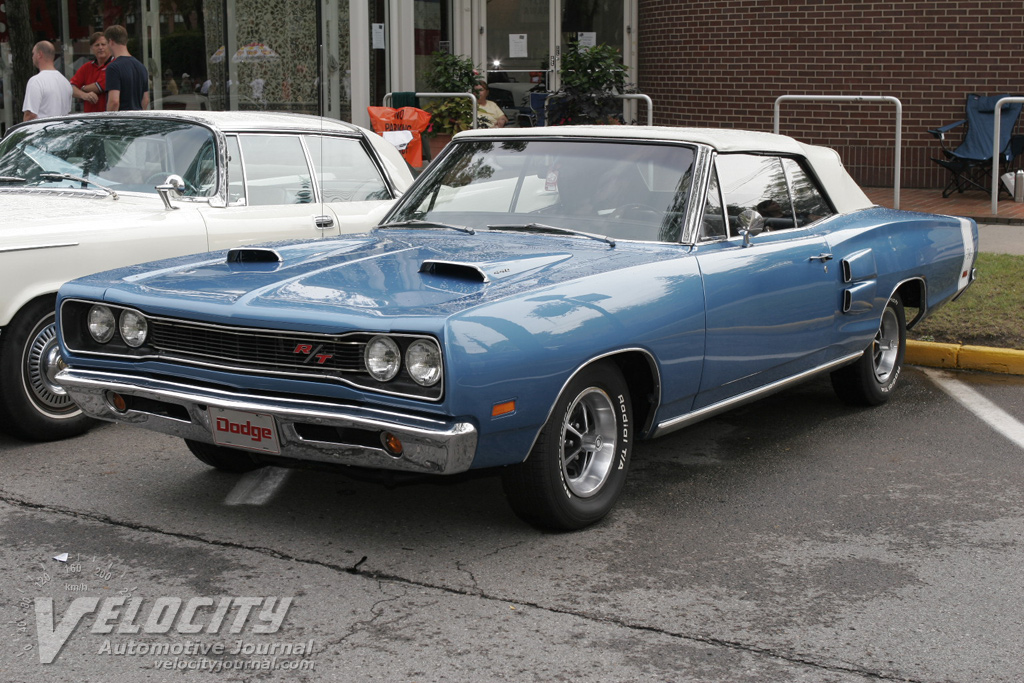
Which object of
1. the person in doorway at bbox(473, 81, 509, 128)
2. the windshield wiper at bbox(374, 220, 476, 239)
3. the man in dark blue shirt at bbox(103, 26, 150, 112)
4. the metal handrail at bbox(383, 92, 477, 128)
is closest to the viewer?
the windshield wiper at bbox(374, 220, 476, 239)

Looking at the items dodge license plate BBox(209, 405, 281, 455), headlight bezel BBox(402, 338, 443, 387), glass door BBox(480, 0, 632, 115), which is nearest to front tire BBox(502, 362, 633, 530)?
headlight bezel BBox(402, 338, 443, 387)

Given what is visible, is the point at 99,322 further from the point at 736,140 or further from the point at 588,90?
the point at 588,90

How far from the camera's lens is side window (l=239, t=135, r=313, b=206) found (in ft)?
22.6

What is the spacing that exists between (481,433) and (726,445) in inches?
91.0

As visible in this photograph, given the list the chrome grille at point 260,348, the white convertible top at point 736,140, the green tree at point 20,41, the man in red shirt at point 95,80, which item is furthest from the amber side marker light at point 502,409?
the green tree at point 20,41

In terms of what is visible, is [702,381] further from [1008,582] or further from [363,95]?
[363,95]

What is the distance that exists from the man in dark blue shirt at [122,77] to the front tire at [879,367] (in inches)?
269

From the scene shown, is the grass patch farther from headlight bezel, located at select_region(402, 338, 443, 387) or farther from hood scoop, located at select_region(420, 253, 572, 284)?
headlight bezel, located at select_region(402, 338, 443, 387)

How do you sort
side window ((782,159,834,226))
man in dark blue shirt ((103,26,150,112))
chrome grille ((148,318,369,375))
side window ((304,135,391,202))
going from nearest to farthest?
chrome grille ((148,318,369,375)) → side window ((782,159,834,226)) → side window ((304,135,391,202)) → man in dark blue shirt ((103,26,150,112))

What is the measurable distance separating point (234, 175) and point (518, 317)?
3274mm

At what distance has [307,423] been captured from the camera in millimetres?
4035

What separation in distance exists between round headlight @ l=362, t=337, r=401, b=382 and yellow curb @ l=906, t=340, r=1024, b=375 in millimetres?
4913

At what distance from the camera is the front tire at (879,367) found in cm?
651

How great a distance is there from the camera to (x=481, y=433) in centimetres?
393
